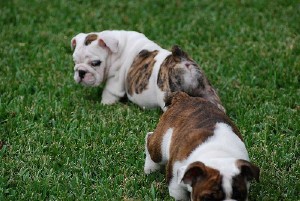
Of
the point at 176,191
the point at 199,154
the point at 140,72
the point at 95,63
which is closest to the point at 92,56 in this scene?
the point at 95,63

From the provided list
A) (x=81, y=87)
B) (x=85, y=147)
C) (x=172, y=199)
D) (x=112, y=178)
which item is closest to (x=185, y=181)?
(x=172, y=199)

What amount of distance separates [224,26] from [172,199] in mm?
4815

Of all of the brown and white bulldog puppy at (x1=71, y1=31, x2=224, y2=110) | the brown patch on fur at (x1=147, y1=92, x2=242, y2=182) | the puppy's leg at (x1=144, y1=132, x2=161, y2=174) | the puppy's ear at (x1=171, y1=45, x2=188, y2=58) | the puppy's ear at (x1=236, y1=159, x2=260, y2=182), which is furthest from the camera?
the brown and white bulldog puppy at (x1=71, y1=31, x2=224, y2=110)

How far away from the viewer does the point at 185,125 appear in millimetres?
4844

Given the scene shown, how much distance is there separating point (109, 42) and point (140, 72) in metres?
0.52

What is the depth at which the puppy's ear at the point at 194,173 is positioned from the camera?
412cm

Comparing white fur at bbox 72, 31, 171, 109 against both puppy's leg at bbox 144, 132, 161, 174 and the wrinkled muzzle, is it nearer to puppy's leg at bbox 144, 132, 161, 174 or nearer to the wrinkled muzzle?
the wrinkled muzzle

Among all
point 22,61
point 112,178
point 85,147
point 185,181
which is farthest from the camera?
point 22,61

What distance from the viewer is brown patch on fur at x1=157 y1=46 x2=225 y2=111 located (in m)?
6.23

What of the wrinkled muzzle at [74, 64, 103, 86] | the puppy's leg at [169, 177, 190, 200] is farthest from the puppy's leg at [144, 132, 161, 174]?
the wrinkled muzzle at [74, 64, 103, 86]

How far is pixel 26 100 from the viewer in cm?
→ 693

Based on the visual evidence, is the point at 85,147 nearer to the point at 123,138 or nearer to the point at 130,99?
the point at 123,138

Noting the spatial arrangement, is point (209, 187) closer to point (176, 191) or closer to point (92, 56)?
point (176, 191)

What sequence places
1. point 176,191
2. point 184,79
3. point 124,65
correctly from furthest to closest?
1. point 124,65
2. point 184,79
3. point 176,191
